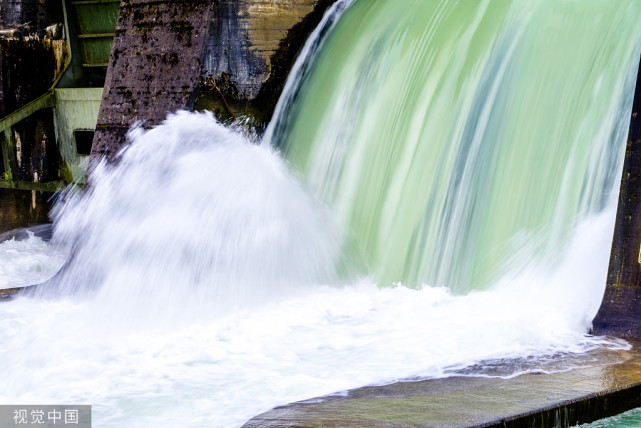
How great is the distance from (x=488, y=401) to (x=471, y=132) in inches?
95.8

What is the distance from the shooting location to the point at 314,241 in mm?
6082

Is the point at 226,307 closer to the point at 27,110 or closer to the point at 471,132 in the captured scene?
the point at 471,132

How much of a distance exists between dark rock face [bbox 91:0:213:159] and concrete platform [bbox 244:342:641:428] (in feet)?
12.1

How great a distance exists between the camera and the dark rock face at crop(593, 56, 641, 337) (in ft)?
A: 14.6

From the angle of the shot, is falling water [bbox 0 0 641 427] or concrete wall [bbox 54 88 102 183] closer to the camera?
falling water [bbox 0 0 641 427]

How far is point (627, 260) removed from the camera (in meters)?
4.52

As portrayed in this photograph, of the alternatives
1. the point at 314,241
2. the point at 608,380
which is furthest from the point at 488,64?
the point at 608,380

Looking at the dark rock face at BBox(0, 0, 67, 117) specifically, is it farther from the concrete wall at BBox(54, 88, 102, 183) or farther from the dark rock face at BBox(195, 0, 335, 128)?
the dark rock face at BBox(195, 0, 335, 128)

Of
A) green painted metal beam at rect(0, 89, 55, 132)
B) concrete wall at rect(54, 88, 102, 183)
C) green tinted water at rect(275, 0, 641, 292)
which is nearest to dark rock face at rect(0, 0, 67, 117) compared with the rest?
green painted metal beam at rect(0, 89, 55, 132)

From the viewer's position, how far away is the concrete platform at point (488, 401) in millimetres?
3426

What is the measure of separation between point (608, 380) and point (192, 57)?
4266mm

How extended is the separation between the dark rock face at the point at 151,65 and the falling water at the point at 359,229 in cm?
24

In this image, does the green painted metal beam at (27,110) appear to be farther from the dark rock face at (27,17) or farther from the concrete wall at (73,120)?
the dark rock face at (27,17)

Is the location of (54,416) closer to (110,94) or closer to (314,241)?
(314,241)
